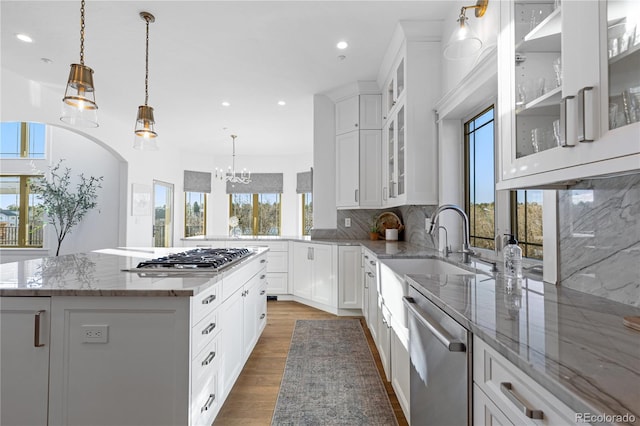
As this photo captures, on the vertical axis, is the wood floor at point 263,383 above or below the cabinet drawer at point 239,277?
below

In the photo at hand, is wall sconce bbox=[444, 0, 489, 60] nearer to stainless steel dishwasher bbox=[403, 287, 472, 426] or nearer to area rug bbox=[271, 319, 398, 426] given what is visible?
stainless steel dishwasher bbox=[403, 287, 472, 426]

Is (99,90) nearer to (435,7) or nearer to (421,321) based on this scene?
(435,7)

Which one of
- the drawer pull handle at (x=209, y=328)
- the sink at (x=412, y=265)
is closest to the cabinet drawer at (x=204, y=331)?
the drawer pull handle at (x=209, y=328)

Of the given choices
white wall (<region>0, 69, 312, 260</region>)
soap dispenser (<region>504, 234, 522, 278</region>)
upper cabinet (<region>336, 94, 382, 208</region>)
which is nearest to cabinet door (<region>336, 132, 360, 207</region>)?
upper cabinet (<region>336, 94, 382, 208</region>)

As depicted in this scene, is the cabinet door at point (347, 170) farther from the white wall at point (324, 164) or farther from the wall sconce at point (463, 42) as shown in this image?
the wall sconce at point (463, 42)

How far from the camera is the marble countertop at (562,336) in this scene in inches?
21.2

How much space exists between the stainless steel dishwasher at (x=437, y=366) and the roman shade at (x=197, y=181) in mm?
6931

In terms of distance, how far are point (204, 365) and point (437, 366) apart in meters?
1.08

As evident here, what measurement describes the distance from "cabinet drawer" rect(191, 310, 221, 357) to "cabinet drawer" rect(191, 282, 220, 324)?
29mm

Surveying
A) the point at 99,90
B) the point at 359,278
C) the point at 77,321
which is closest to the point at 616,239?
the point at 77,321

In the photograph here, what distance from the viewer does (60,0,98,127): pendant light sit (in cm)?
189

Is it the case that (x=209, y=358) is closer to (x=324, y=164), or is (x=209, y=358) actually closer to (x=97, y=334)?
(x=97, y=334)

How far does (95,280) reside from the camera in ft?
4.92

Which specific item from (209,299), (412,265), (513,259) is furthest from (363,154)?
(209,299)
